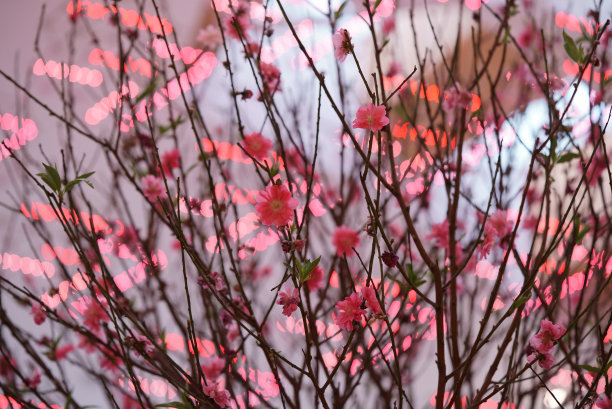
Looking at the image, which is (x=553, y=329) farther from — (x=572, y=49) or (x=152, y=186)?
(x=152, y=186)

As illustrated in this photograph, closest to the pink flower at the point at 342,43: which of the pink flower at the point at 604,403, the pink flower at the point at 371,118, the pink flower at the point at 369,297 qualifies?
the pink flower at the point at 371,118

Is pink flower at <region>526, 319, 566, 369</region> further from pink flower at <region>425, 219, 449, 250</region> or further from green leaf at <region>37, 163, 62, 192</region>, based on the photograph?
green leaf at <region>37, 163, 62, 192</region>

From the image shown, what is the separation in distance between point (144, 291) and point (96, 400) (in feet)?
6.91

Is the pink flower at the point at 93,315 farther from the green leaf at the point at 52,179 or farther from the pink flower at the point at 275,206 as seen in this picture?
Answer: the pink flower at the point at 275,206

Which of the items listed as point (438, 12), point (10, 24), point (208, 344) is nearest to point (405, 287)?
point (208, 344)

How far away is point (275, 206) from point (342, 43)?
27cm

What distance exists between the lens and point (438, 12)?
10.7 feet

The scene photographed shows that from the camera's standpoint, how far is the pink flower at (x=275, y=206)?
2.59ft

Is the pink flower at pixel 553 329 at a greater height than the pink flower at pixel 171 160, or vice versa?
the pink flower at pixel 171 160

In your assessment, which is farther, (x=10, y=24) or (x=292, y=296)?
(x=10, y=24)

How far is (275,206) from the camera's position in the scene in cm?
80

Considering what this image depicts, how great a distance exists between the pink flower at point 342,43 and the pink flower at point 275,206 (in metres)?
0.24

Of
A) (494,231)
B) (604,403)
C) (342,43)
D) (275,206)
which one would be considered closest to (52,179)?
(275,206)

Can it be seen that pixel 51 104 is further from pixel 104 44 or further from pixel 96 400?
pixel 96 400
